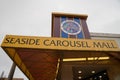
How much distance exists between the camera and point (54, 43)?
15.6 feet

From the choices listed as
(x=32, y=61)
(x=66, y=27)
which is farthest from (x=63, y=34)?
(x=32, y=61)

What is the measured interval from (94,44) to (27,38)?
227 centimetres

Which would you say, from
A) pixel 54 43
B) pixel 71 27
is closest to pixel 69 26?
pixel 71 27

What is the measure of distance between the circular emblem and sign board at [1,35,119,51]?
2196 mm

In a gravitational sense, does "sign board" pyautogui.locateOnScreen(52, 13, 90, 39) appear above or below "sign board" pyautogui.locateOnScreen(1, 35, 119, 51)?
above

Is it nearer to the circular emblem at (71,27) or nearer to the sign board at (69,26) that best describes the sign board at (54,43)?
the sign board at (69,26)

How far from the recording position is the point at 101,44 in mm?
5008

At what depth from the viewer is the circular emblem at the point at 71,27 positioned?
23.4 ft

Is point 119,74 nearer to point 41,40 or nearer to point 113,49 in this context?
point 113,49

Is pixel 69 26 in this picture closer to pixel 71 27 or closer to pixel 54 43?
pixel 71 27

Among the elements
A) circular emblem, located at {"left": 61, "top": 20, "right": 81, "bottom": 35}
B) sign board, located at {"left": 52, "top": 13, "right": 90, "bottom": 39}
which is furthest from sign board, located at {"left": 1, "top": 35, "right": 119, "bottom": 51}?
circular emblem, located at {"left": 61, "top": 20, "right": 81, "bottom": 35}

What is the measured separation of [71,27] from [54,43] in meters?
2.79

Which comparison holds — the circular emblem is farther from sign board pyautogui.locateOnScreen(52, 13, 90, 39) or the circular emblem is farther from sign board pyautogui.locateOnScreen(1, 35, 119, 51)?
sign board pyautogui.locateOnScreen(1, 35, 119, 51)

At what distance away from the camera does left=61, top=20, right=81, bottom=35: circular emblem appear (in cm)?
713
